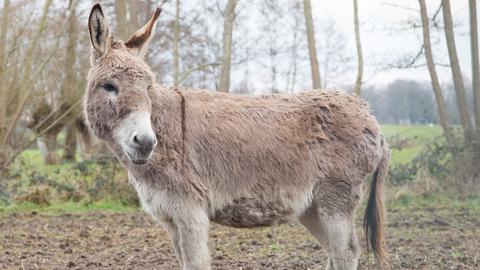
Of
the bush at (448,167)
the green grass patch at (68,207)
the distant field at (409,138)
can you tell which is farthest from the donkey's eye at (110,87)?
the bush at (448,167)

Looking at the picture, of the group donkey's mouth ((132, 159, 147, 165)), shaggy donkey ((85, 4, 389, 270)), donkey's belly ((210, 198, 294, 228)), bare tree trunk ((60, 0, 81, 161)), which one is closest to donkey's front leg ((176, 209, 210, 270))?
shaggy donkey ((85, 4, 389, 270))

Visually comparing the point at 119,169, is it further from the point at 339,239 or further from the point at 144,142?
the point at 144,142

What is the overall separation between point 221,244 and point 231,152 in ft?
12.0

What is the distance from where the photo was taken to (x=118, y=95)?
4090mm

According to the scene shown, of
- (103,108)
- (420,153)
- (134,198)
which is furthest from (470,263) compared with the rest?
(134,198)

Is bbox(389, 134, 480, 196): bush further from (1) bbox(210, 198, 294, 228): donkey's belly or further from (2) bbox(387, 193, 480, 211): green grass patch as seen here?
(1) bbox(210, 198, 294, 228): donkey's belly

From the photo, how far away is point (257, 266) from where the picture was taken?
6.39 m

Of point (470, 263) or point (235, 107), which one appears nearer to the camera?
point (235, 107)

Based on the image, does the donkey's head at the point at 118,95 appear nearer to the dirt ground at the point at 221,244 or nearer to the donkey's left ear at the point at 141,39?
the donkey's left ear at the point at 141,39

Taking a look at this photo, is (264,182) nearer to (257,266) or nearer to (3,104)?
(257,266)

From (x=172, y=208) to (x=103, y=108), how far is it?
94 cm

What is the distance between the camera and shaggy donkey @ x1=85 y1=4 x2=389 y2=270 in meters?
4.21

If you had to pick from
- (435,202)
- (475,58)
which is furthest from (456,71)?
(435,202)

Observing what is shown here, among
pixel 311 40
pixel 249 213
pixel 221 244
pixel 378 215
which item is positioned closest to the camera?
pixel 249 213
